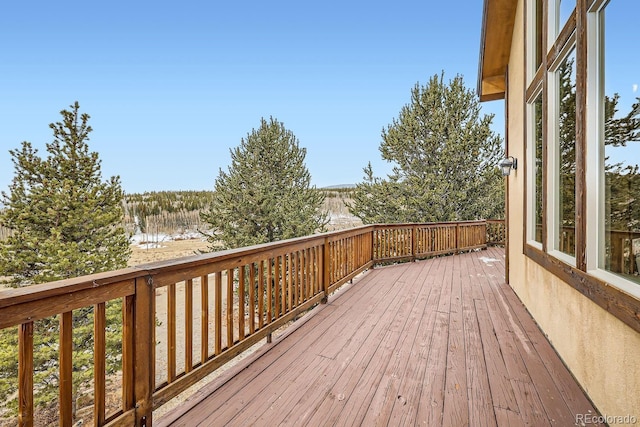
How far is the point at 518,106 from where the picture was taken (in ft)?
14.0

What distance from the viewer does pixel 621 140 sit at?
5.92ft

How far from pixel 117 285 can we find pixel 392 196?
10925mm

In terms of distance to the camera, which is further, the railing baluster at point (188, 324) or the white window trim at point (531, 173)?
the white window trim at point (531, 173)

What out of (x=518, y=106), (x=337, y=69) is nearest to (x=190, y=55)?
(x=337, y=69)

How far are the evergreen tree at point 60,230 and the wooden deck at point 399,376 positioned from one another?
576cm

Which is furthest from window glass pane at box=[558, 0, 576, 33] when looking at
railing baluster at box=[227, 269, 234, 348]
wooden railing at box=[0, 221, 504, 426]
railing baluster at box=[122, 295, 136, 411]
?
railing baluster at box=[122, 295, 136, 411]

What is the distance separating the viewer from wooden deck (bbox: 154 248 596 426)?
1.79 metres

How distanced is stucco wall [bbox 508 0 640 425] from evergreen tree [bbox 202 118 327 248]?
7.81 metres

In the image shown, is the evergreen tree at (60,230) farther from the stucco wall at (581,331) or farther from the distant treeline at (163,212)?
the distant treeline at (163,212)

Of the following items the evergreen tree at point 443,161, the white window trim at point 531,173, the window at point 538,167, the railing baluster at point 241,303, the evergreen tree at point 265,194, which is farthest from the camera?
the evergreen tree at point 443,161

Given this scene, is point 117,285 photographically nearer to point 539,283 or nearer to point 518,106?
point 539,283

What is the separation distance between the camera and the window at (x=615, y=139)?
173 centimetres

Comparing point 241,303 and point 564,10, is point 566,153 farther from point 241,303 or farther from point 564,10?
point 241,303

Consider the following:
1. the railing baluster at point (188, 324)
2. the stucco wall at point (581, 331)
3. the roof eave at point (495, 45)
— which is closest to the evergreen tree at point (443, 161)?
the roof eave at point (495, 45)
